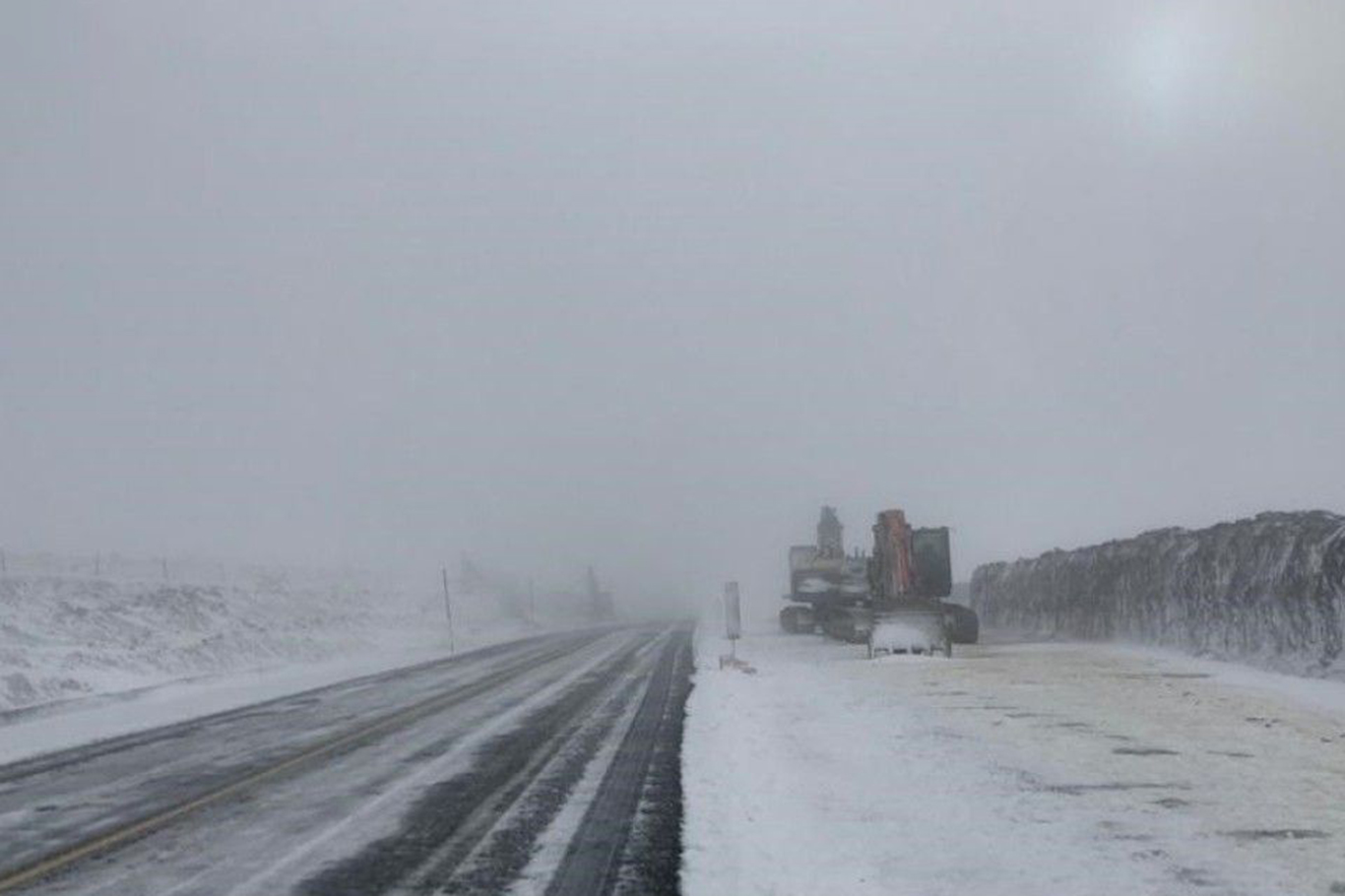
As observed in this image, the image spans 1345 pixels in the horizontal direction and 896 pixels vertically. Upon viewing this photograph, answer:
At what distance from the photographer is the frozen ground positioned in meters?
8.76

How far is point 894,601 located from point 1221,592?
345 inches

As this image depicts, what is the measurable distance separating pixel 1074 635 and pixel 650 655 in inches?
556

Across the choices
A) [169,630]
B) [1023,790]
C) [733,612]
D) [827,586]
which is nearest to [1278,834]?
[1023,790]

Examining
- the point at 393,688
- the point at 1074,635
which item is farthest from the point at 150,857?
the point at 1074,635

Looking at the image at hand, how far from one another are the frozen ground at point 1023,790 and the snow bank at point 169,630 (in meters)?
18.4

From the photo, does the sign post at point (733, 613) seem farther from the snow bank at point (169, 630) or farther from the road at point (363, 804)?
the snow bank at point (169, 630)

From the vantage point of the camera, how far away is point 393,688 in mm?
29688

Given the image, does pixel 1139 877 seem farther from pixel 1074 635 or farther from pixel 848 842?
pixel 1074 635

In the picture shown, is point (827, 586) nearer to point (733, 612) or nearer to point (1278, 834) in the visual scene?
point (733, 612)

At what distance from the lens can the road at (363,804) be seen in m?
9.32

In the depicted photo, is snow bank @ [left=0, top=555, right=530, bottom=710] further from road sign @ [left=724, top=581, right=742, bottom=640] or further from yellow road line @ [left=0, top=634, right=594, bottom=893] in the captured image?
road sign @ [left=724, top=581, right=742, bottom=640]

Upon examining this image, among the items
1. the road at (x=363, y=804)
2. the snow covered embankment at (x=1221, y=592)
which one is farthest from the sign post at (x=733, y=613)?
the road at (x=363, y=804)

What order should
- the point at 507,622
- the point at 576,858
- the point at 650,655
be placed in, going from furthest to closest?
the point at 507,622 → the point at 650,655 → the point at 576,858

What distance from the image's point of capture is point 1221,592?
2953 cm
